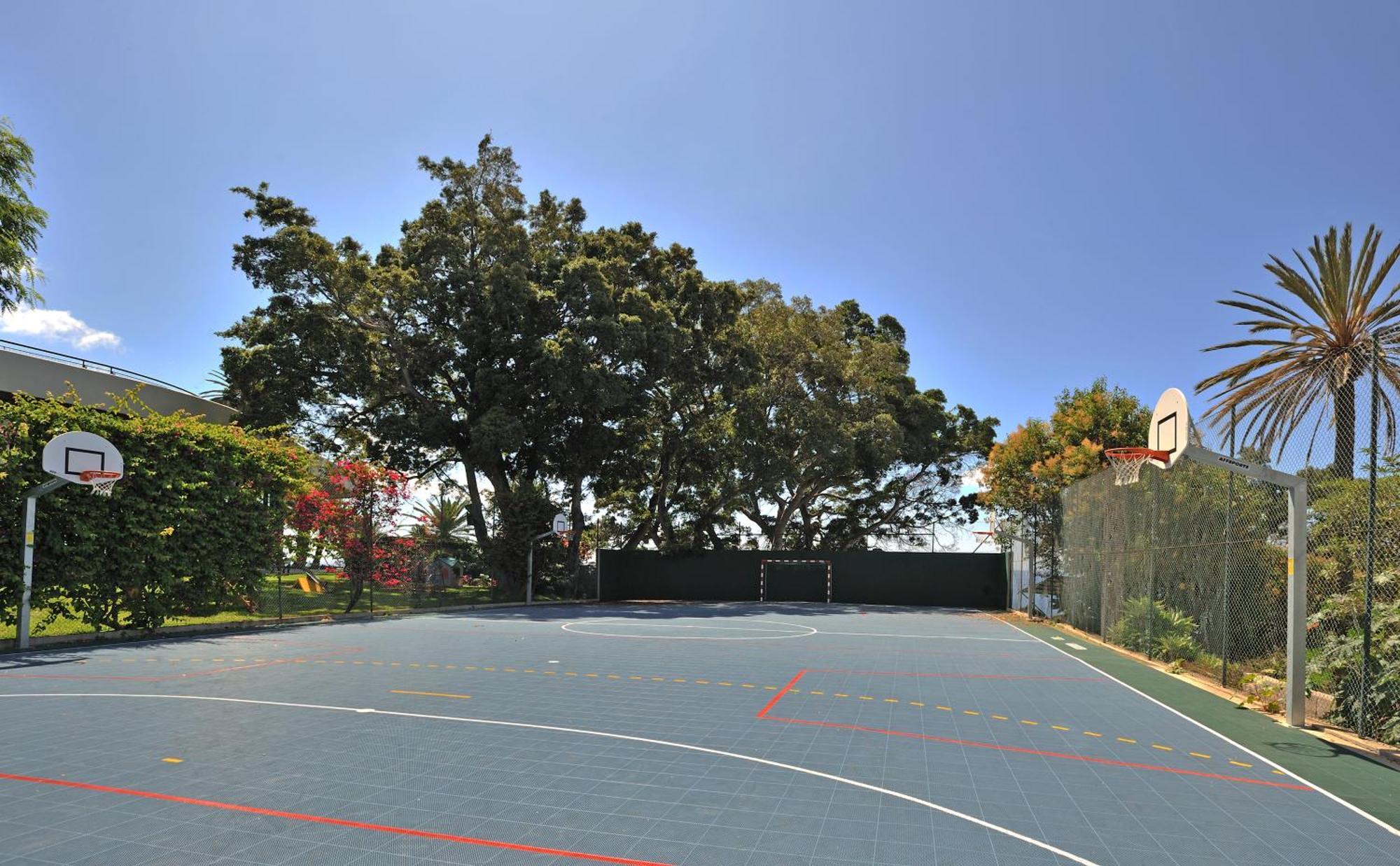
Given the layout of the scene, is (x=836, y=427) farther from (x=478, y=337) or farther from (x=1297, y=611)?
(x=1297, y=611)

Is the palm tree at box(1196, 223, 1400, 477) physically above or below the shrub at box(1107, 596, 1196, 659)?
above

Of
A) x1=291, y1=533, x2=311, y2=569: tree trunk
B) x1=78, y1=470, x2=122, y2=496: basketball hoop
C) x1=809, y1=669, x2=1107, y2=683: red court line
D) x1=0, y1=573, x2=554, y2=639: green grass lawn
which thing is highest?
x1=78, y1=470, x2=122, y2=496: basketball hoop

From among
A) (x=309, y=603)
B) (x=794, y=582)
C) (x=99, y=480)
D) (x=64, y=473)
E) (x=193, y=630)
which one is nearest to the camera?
(x=64, y=473)

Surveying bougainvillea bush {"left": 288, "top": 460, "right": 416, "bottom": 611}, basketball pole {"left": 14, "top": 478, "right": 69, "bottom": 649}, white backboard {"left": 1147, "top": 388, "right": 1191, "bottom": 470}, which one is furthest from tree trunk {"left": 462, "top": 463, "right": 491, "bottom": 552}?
white backboard {"left": 1147, "top": 388, "right": 1191, "bottom": 470}

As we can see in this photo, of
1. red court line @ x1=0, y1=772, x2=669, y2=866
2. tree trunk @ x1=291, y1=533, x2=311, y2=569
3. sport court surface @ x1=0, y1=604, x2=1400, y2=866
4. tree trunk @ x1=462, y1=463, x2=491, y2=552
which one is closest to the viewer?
red court line @ x1=0, y1=772, x2=669, y2=866

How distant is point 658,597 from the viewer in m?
31.2

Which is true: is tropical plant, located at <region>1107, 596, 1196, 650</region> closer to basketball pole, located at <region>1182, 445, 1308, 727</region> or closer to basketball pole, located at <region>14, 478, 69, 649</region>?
basketball pole, located at <region>1182, 445, 1308, 727</region>

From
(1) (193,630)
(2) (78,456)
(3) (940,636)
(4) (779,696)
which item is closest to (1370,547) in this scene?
(4) (779,696)

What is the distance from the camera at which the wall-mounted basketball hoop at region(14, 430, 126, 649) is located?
40.1ft

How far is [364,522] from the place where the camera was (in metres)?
21.1

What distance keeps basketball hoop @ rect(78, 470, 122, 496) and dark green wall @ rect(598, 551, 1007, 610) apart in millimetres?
18607

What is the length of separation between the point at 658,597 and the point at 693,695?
2236 cm

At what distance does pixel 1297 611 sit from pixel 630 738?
6.15m

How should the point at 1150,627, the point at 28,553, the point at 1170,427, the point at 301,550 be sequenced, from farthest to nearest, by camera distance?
1. the point at 301,550
2. the point at 1150,627
3. the point at 28,553
4. the point at 1170,427
